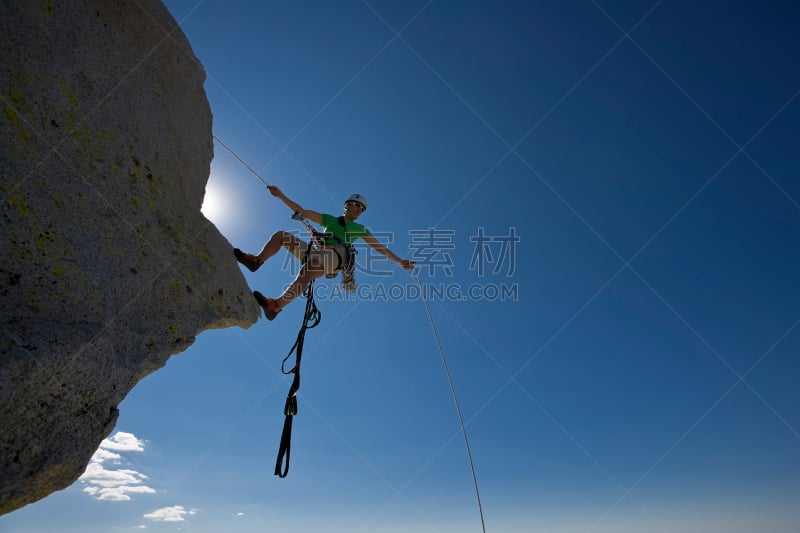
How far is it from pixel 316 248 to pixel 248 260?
3.65ft

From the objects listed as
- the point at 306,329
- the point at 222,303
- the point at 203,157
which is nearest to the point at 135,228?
the point at 222,303

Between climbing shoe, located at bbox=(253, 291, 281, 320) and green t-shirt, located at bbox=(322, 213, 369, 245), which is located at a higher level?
green t-shirt, located at bbox=(322, 213, 369, 245)

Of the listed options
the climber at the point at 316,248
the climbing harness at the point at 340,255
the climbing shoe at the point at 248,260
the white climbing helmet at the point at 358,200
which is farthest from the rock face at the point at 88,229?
the white climbing helmet at the point at 358,200

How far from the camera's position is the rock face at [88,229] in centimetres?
292

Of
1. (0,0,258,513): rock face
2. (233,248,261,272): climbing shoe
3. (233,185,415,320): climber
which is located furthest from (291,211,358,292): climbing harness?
(0,0,258,513): rock face

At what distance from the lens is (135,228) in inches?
163

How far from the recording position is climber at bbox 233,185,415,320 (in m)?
5.96

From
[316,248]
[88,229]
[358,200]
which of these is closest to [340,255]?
[316,248]

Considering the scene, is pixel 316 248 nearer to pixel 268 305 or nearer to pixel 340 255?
pixel 340 255

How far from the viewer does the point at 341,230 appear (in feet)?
23.0

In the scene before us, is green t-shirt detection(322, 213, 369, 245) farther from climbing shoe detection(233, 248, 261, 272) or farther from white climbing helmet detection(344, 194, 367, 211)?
climbing shoe detection(233, 248, 261, 272)

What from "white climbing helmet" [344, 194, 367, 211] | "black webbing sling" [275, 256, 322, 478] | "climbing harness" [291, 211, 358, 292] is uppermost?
"white climbing helmet" [344, 194, 367, 211]

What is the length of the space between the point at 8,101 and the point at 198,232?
207cm

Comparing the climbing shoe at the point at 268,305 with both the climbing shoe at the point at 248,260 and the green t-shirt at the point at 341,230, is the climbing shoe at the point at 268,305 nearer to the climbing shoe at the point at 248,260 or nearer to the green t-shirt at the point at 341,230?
the climbing shoe at the point at 248,260
